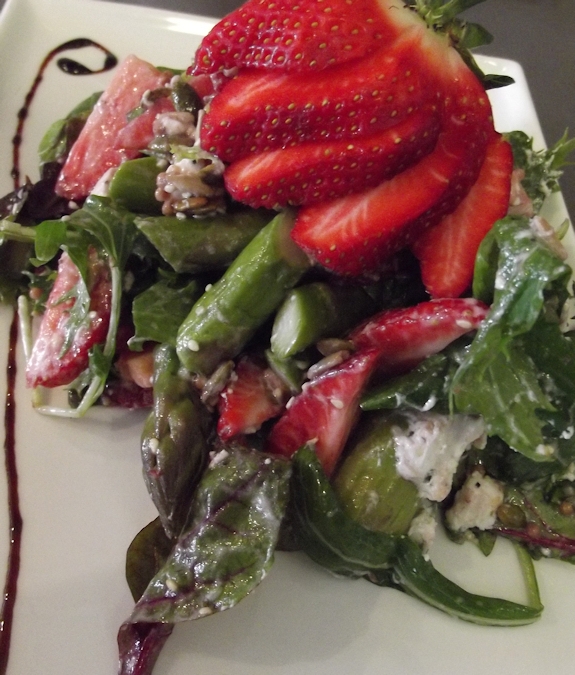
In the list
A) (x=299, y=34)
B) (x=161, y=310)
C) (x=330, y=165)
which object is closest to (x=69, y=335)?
(x=161, y=310)

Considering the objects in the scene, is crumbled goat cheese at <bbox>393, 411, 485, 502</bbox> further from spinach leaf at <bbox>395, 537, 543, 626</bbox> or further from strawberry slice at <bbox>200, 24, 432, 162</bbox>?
strawberry slice at <bbox>200, 24, 432, 162</bbox>

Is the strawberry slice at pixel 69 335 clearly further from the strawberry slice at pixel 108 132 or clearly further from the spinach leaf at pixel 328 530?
the spinach leaf at pixel 328 530

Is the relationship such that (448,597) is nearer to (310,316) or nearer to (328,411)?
(328,411)

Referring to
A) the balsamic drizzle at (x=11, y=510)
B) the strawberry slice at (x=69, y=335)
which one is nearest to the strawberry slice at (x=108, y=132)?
the strawberry slice at (x=69, y=335)

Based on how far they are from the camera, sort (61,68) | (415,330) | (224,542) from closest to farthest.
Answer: (224,542)
(415,330)
(61,68)

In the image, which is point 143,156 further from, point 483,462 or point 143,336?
point 483,462

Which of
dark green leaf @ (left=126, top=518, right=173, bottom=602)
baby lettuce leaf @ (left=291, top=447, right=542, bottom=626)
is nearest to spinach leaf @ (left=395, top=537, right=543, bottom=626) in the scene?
baby lettuce leaf @ (left=291, top=447, right=542, bottom=626)

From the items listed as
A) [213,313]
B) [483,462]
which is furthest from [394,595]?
[213,313]
